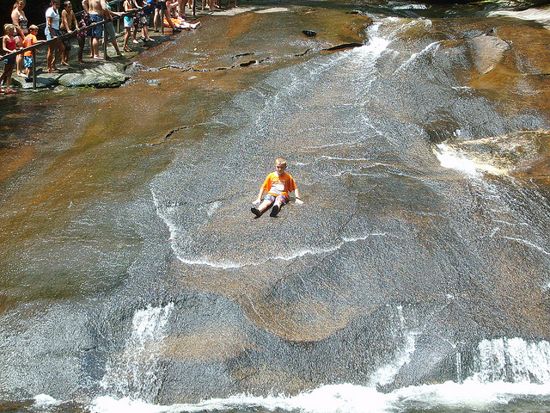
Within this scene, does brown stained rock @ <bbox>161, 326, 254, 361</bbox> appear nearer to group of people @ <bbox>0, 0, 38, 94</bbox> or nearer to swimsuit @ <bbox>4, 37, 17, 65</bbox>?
group of people @ <bbox>0, 0, 38, 94</bbox>

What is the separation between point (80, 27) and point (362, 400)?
15.1m

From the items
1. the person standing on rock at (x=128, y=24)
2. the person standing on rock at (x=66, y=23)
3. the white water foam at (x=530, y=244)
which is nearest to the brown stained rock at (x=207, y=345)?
the white water foam at (x=530, y=244)

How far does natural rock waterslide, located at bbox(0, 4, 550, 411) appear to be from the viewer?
8.40m

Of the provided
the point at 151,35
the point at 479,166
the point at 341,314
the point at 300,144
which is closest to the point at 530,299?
the point at 341,314

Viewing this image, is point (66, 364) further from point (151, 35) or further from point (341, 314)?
point (151, 35)

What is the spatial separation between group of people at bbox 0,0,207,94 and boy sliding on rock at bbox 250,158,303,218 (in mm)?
8876

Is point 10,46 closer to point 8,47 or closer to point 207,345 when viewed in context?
point 8,47

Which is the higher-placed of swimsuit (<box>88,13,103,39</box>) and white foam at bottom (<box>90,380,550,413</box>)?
swimsuit (<box>88,13,103,39</box>)

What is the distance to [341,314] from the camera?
8844mm

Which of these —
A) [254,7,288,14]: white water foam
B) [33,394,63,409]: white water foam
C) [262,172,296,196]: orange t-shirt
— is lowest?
[254,7,288,14]: white water foam

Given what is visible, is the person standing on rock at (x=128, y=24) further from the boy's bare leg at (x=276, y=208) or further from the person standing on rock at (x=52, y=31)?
the boy's bare leg at (x=276, y=208)

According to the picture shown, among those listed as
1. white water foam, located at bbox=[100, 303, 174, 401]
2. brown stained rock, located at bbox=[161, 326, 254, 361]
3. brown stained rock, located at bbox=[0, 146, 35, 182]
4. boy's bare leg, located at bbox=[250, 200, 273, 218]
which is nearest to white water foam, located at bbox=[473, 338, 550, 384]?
brown stained rock, located at bbox=[161, 326, 254, 361]

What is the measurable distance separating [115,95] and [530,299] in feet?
37.3

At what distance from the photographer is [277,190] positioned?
1059 cm
